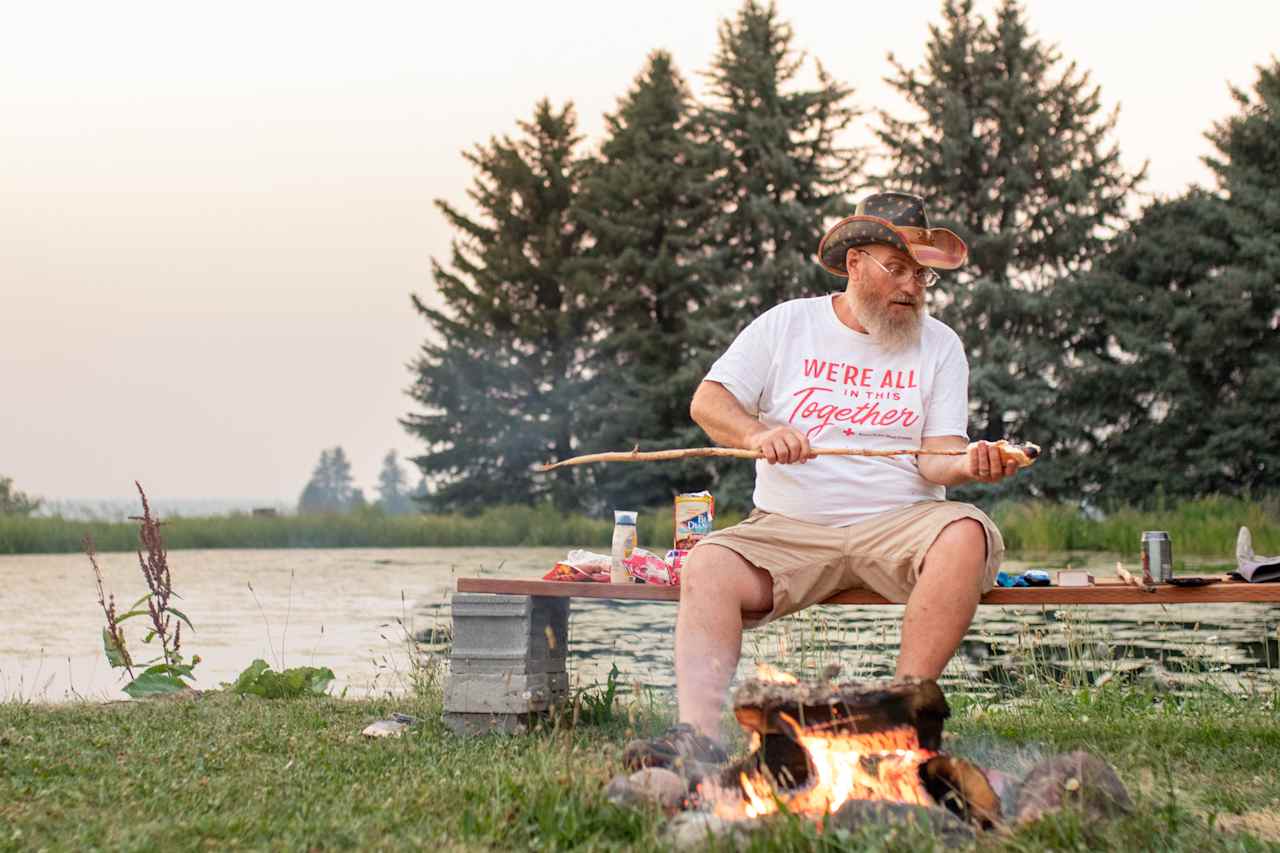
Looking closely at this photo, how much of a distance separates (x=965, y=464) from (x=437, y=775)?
132 centimetres

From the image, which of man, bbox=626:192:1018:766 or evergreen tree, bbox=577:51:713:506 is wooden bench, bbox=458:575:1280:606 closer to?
man, bbox=626:192:1018:766

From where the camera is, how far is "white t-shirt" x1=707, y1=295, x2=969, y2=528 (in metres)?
3.31

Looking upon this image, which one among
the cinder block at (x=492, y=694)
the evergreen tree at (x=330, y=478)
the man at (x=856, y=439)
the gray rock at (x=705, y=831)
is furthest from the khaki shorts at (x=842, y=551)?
the evergreen tree at (x=330, y=478)

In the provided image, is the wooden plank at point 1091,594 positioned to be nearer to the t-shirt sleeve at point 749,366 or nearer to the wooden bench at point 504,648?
the wooden bench at point 504,648

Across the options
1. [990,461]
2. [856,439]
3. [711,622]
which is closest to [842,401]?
[856,439]

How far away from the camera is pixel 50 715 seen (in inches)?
157

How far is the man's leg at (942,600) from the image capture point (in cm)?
295

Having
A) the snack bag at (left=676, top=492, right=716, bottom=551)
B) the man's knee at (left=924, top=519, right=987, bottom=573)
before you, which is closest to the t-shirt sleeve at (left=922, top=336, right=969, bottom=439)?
the man's knee at (left=924, top=519, right=987, bottom=573)

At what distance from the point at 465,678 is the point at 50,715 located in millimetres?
1203

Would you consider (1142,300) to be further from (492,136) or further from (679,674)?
(679,674)

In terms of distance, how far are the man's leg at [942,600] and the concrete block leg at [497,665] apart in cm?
109

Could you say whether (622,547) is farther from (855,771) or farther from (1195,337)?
(1195,337)

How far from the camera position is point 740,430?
324 cm

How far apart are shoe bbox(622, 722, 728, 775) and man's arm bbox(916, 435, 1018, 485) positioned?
2.63 ft
